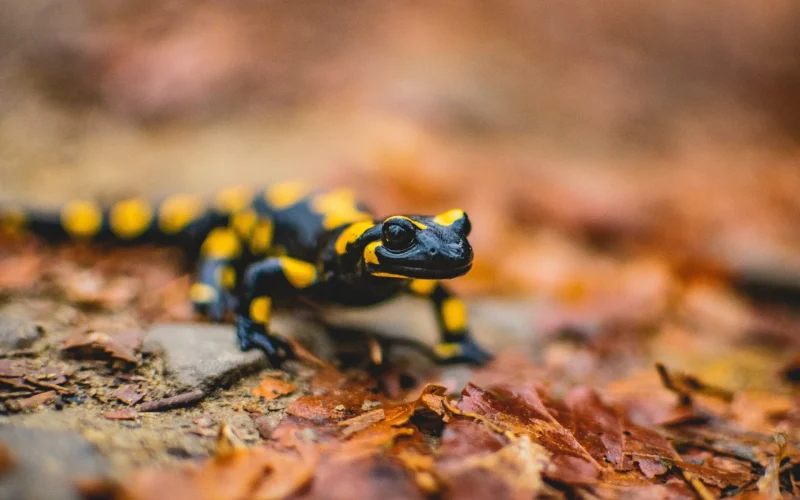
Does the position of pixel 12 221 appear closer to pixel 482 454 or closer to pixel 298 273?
pixel 298 273

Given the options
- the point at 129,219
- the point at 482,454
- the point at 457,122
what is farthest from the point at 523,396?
the point at 457,122

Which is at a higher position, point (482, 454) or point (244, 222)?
point (244, 222)

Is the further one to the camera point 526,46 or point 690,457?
Result: point 526,46

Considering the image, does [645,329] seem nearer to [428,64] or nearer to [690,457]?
[690,457]

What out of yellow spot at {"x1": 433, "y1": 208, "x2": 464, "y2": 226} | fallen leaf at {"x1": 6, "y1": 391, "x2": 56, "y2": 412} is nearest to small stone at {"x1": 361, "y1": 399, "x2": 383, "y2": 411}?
yellow spot at {"x1": 433, "y1": 208, "x2": 464, "y2": 226}

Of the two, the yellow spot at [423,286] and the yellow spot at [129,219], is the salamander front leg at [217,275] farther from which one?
the yellow spot at [423,286]

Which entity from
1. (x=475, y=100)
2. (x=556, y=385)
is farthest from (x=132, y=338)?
(x=475, y=100)

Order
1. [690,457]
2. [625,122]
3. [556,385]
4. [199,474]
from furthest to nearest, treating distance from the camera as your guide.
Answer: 1. [625,122]
2. [556,385]
3. [690,457]
4. [199,474]
